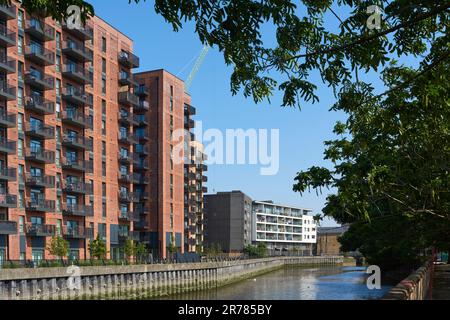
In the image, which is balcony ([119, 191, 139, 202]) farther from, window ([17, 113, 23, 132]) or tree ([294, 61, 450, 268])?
tree ([294, 61, 450, 268])

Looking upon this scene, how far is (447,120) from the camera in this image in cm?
1323

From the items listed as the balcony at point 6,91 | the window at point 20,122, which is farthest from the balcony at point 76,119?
the balcony at point 6,91

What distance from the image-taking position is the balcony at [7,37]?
56.4 m

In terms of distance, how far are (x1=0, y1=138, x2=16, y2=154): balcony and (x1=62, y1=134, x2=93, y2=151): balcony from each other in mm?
10004

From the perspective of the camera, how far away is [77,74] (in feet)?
224

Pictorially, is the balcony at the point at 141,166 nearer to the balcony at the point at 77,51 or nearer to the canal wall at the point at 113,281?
the canal wall at the point at 113,281

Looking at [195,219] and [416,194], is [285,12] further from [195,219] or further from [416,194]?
[195,219]

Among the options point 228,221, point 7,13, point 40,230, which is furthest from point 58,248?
point 228,221

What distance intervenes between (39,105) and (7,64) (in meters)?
6.30

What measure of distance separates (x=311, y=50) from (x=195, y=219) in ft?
348

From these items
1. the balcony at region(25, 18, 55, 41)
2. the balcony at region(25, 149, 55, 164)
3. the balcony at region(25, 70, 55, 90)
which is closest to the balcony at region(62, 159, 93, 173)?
the balcony at region(25, 149, 55, 164)

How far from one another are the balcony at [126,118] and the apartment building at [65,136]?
20 centimetres

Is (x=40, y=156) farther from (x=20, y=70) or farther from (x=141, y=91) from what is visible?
(x=141, y=91)

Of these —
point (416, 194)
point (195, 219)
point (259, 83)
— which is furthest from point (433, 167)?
point (195, 219)
